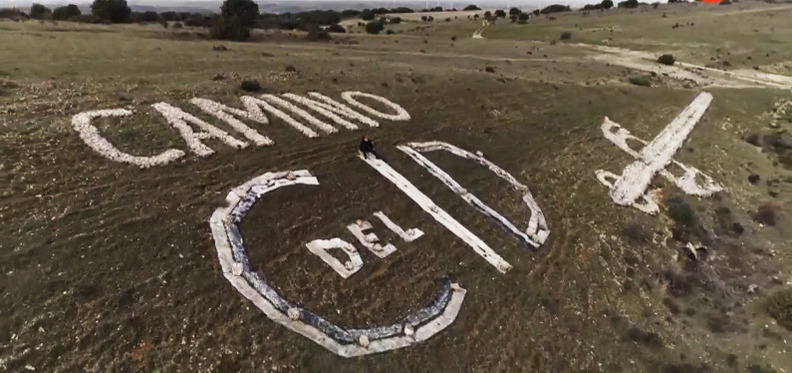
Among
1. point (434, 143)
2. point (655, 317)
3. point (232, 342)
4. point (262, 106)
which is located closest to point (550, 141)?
point (434, 143)

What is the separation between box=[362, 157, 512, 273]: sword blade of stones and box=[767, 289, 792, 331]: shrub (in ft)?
41.3

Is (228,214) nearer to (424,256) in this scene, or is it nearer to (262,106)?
(424,256)

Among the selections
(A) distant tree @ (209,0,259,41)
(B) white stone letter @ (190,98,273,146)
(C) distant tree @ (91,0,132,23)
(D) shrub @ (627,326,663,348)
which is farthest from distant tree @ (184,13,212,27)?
(D) shrub @ (627,326,663,348)

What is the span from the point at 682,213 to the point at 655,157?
819 centimetres

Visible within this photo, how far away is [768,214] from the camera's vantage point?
33906mm

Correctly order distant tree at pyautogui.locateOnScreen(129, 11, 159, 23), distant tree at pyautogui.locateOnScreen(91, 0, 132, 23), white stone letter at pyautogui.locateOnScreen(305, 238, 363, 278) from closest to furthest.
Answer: white stone letter at pyautogui.locateOnScreen(305, 238, 363, 278)
distant tree at pyautogui.locateOnScreen(91, 0, 132, 23)
distant tree at pyautogui.locateOnScreen(129, 11, 159, 23)

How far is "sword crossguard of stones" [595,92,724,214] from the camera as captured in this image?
33.5 m

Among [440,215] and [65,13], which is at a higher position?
[65,13]

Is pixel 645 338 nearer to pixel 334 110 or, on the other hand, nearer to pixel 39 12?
pixel 334 110

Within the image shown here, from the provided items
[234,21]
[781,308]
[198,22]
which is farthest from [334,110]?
[198,22]

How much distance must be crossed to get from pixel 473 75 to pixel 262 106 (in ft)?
73.0

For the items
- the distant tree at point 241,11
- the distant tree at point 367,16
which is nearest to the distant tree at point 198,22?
the distant tree at point 241,11

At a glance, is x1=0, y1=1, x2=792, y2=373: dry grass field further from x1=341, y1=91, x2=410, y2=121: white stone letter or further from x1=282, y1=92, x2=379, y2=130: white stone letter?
x1=282, y1=92, x2=379, y2=130: white stone letter

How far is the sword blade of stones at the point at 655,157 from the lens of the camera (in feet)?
111
